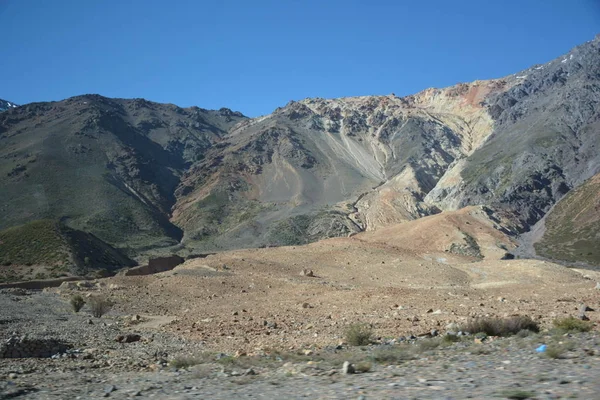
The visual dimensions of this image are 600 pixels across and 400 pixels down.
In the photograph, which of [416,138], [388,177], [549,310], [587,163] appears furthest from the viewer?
[416,138]

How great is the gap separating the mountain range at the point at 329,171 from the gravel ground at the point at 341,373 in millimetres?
54802

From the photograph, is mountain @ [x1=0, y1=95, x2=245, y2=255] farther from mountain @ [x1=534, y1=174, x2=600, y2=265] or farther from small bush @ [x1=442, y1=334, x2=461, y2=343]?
small bush @ [x1=442, y1=334, x2=461, y2=343]

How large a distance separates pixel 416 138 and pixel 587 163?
63.3m

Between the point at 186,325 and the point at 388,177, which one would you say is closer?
the point at 186,325

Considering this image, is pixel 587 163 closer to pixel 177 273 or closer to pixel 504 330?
pixel 177 273

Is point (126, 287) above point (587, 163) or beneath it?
beneath

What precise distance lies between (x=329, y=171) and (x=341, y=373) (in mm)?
139138

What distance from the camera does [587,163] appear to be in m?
105

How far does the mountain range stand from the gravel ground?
5480 cm

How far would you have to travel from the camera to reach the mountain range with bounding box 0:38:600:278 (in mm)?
102188

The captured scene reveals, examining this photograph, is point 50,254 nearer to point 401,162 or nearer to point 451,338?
point 451,338

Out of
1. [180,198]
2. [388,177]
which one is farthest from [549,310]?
[180,198]

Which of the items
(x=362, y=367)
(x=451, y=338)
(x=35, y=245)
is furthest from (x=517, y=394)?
(x=35, y=245)

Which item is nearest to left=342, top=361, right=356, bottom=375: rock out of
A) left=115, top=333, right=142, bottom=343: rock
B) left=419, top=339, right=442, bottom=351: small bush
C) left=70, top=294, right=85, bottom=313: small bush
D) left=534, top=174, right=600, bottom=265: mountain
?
left=419, top=339, right=442, bottom=351: small bush
